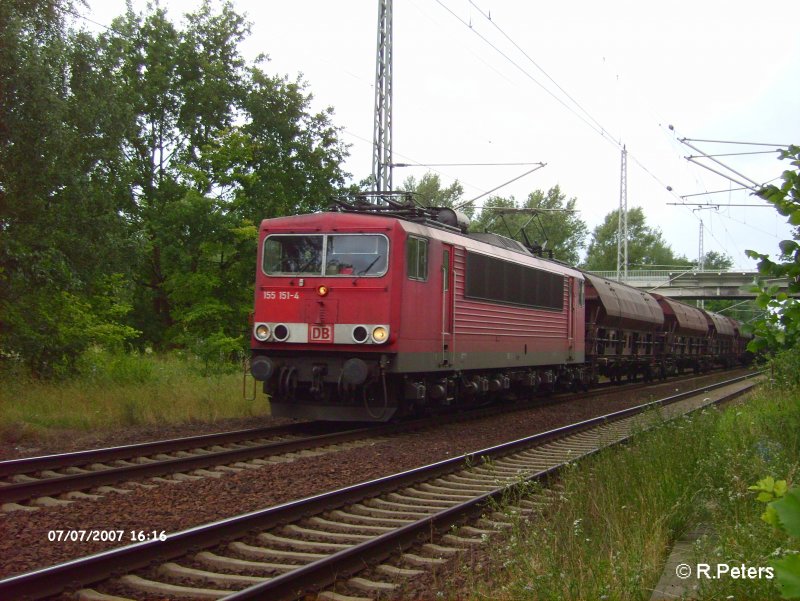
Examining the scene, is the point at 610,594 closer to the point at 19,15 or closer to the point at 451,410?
the point at 451,410

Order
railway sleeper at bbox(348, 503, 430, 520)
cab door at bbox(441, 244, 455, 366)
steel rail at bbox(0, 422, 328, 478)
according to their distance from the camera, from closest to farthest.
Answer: railway sleeper at bbox(348, 503, 430, 520)
steel rail at bbox(0, 422, 328, 478)
cab door at bbox(441, 244, 455, 366)

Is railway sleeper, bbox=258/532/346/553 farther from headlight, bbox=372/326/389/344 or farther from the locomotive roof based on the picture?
the locomotive roof

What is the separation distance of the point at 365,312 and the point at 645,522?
6.69 meters

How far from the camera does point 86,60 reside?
704 inches

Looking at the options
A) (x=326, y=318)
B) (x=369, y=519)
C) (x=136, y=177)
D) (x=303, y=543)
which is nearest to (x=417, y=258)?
(x=326, y=318)

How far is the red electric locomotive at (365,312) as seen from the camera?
12.1 meters

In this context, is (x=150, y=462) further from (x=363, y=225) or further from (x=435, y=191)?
(x=435, y=191)

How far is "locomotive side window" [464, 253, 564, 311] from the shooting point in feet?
47.3

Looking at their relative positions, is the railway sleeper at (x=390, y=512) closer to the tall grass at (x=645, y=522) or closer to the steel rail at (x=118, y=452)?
the tall grass at (x=645, y=522)

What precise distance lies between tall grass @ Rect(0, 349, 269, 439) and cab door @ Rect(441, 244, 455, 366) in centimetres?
370

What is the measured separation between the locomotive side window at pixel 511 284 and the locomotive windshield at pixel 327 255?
239 centimetres

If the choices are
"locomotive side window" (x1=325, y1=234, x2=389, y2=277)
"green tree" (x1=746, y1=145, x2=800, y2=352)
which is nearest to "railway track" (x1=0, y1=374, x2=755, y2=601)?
"green tree" (x1=746, y1=145, x2=800, y2=352)

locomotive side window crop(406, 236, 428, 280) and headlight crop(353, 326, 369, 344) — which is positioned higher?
locomotive side window crop(406, 236, 428, 280)

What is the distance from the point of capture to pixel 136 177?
28562 mm
